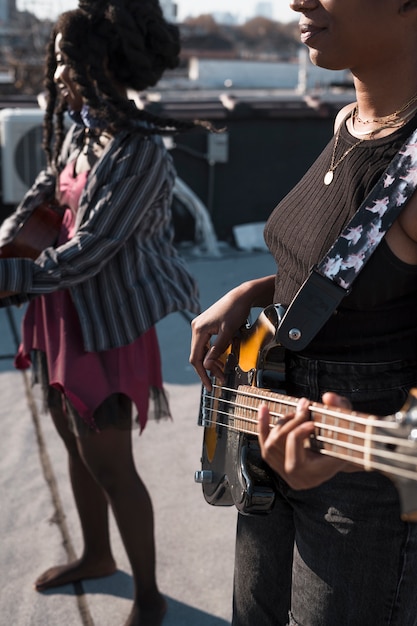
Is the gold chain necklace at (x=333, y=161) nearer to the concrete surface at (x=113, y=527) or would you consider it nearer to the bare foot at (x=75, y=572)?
the concrete surface at (x=113, y=527)

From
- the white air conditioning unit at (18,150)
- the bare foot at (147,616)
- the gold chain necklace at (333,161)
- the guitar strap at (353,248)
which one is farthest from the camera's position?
the white air conditioning unit at (18,150)

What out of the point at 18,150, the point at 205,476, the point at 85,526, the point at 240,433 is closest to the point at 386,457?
the point at 240,433

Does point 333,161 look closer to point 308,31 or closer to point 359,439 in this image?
point 308,31

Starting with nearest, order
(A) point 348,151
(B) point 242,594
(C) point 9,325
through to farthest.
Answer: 1. (A) point 348,151
2. (B) point 242,594
3. (C) point 9,325

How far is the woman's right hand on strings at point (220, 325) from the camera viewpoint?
6.29 feet

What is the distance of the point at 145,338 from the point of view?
8.63 feet

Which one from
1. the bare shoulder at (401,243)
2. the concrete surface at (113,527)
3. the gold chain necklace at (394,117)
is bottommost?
the concrete surface at (113,527)

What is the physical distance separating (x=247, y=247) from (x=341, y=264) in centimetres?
556

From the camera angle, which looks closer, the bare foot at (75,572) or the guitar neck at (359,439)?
the guitar neck at (359,439)

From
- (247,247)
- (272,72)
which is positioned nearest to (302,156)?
(247,247)

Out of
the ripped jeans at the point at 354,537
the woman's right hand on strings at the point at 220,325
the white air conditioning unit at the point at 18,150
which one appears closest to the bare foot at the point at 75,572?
the woman's right hand on strings at the point at 220,325

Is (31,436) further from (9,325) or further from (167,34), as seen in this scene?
(167,34)

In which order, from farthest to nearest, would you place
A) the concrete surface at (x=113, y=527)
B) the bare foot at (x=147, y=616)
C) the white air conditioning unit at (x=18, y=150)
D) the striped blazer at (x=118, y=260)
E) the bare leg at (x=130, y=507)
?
the white air conditioning unit at (x=18, y=150) → the concrete surface at (x=113, y=527) → the bare foot at (x=147, y=616) → the bare leg at (x=130, y=507) → the striped blazer at (x=118, y=260)

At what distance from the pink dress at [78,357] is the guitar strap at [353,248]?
3.45ft
